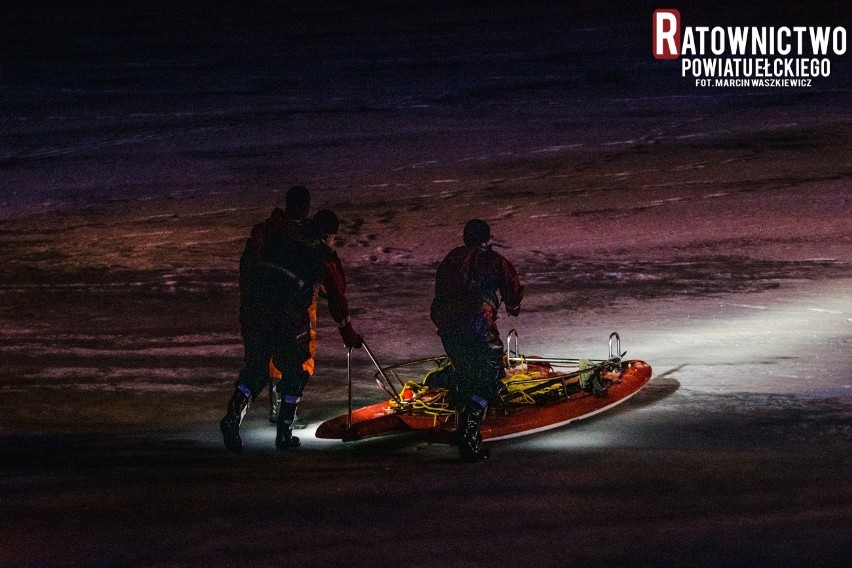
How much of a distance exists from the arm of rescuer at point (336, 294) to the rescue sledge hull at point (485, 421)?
60 centimetres

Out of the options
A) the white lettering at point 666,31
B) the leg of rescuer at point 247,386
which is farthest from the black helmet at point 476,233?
the white lettering at point 666,31

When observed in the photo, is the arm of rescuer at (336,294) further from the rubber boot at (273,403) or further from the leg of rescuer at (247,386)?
the rubber boot at (273,403)

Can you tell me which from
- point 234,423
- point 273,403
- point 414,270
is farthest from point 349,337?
point 414,270

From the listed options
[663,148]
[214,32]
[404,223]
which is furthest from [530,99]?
[214,32]

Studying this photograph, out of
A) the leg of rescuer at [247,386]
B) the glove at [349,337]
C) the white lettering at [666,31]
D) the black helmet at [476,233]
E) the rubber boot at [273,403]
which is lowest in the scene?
the rubber boot at [273,403]

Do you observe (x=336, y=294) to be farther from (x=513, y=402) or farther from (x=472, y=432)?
(x=513, y=402)

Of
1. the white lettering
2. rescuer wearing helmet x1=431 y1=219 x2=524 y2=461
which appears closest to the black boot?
rescuer wearing helmet x1=431 y1=219 x2=524 y2=461

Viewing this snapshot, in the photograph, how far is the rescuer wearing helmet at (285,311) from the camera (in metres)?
9.42

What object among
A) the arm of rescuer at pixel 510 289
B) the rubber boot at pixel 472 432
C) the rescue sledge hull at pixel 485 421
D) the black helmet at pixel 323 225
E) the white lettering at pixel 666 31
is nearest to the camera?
the rubber boot at pixel 472 432

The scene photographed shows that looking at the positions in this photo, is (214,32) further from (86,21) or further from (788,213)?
(788,213)

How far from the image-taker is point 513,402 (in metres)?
10.1

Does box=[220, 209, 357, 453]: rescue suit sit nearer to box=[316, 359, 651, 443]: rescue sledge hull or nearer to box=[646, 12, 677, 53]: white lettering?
box=[316, 359, 651, 443]: rescue sledge hull

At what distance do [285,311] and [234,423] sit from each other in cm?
78

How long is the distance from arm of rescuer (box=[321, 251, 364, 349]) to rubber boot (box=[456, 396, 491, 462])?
0.86 m
